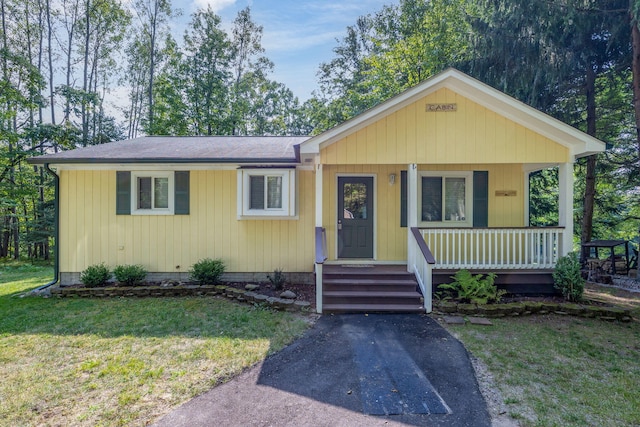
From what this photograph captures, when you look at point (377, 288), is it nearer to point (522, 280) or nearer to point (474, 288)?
point (474, 288)

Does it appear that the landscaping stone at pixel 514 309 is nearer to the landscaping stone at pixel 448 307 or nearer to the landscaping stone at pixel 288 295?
the landscaping stone at pixel 448 307

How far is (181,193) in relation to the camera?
7.03m

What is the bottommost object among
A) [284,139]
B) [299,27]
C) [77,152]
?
[77,152]

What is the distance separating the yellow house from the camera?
6.11 metres

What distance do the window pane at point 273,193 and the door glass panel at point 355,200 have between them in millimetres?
1613

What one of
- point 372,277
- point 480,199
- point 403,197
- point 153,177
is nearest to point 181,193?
point 153,177

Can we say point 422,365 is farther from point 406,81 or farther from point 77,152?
point 406,81

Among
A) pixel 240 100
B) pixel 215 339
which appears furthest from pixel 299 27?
pixel 215 339

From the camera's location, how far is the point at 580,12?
803 cm

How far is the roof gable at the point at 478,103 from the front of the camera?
19.3ft

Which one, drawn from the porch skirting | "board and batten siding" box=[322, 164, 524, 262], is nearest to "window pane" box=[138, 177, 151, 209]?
"board and batten siding" box=[322, 164, 524, 262]

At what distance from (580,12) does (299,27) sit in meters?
9.70

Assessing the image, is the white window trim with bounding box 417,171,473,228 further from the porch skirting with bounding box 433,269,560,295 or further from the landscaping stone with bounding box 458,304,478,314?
the landscaping stone with bounding box 458,304,478,314

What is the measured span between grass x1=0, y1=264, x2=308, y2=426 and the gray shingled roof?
293cm
